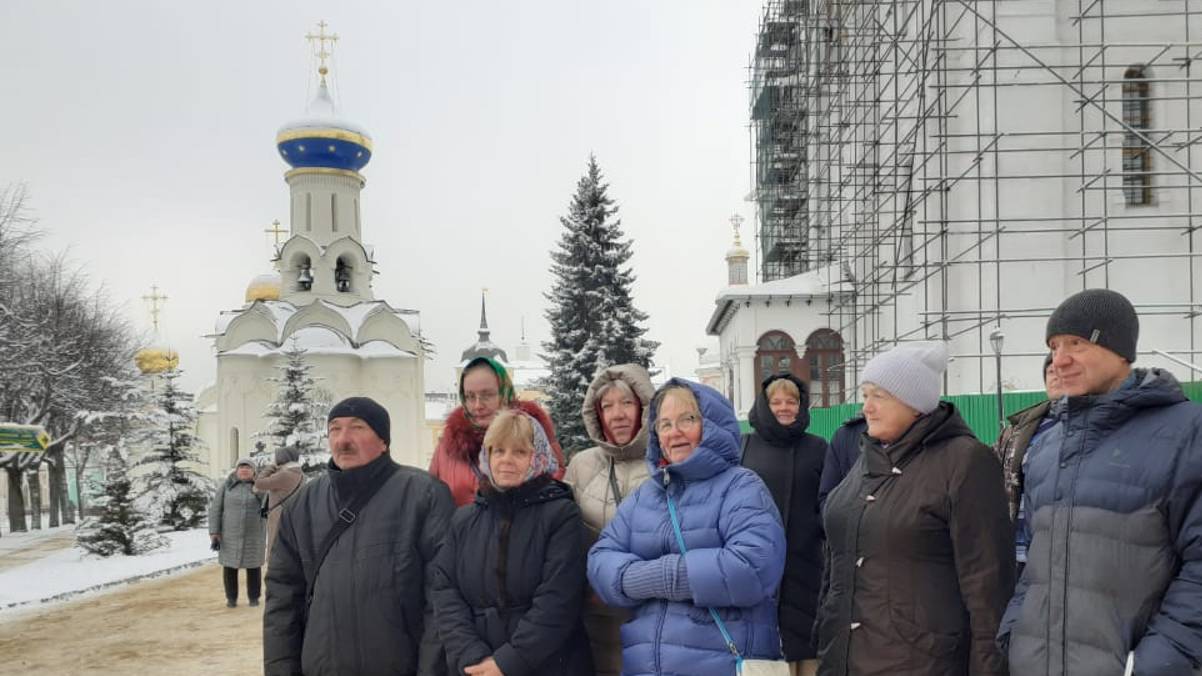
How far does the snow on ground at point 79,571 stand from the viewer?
44.4ft

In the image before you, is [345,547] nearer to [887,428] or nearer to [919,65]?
[887,428]

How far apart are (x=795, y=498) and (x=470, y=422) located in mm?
1921

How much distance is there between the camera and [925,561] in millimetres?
3219

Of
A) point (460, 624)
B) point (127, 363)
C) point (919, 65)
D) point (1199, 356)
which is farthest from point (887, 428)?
point (127, 363)

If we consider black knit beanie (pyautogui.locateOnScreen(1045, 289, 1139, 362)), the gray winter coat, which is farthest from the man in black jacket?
the gray winter coat

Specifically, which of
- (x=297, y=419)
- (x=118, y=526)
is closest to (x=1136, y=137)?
(x=297, y=419)

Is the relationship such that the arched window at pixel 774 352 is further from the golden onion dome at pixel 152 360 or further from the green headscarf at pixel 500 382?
the golden onion dome at pixel 152 360

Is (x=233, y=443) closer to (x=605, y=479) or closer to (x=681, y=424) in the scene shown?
(x=605, y=479)

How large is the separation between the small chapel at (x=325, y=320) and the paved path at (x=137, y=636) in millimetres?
23225

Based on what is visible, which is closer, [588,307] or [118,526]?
[118,526]

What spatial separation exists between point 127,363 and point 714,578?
43302mm

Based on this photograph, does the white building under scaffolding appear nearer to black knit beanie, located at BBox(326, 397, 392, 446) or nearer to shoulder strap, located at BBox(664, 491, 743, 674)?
black knit beanie, located at BBox(326, 397, 392, 446)

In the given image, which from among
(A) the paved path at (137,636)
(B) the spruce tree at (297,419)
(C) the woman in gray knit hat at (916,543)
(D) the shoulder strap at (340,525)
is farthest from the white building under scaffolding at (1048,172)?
(B) the spruce tree at (297,419)

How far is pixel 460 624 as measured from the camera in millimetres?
3828
